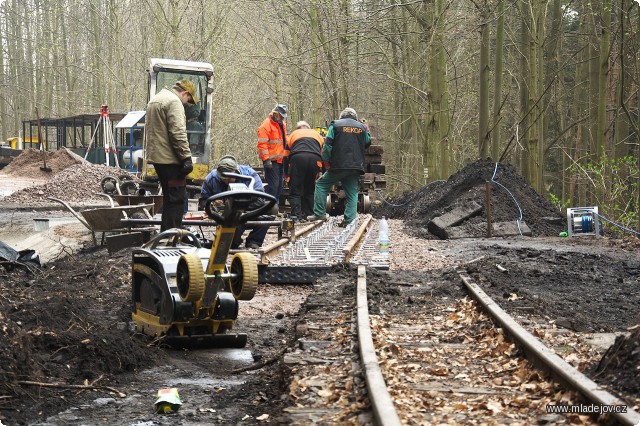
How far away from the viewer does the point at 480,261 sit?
469 inches

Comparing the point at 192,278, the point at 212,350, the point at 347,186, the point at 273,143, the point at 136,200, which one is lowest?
the point at 212,350

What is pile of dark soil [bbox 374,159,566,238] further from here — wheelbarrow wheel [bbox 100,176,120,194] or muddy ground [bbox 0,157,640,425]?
wheelbarrow wheel [bbox 100,176,120,194]

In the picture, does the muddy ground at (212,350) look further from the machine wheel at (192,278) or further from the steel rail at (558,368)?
the machine wheel at (192,278)

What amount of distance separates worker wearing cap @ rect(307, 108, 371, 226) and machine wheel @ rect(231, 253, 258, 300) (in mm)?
9005

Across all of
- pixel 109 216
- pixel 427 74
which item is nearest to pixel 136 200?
pixel 109 216

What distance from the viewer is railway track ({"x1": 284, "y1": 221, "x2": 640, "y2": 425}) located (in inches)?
174

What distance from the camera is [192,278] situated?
6664mm

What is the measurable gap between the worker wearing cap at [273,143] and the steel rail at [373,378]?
10.5 metres

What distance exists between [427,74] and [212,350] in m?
22.3

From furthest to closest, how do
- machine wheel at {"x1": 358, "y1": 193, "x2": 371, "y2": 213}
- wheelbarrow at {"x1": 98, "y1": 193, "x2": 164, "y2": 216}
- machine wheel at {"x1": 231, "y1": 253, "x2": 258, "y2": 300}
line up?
machine wheel at {"x1": 358, "y1": 193, "x2": 371, "y2": 213} < wheelbarrow at {"x1": 98, "y1": 193, "x2": 164, "y2": 216} < machine wheel at {"x1": 231, "y1": 253, "x2": 258, "y2": 300}

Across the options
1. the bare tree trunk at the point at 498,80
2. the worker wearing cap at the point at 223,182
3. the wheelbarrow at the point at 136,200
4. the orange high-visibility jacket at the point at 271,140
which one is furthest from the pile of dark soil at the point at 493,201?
the worker wearing cap at the point at 223,182

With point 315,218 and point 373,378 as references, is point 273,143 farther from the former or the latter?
point 373,378

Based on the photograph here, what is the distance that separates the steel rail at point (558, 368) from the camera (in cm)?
389

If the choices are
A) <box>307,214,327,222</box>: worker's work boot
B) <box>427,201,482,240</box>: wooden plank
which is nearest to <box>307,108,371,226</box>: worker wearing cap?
<box>307,214,327,222</box>: worker's work boot
